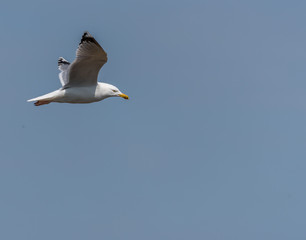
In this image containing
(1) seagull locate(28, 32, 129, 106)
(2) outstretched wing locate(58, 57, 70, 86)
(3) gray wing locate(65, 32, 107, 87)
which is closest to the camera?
(3) gray wing locate(65, 32, 107, 87)

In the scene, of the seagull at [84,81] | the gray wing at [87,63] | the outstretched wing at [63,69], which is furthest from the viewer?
the outstretched wing at [63,69]

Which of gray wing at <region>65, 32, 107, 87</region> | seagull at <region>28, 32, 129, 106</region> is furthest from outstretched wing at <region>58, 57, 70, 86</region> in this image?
gray wing at <region>65, 32, 107, 87</region>

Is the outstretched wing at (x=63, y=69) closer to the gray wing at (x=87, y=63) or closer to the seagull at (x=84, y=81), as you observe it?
the seagull at (x=84, y=81)

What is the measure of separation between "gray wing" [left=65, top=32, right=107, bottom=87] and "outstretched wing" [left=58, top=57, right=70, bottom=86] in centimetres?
31

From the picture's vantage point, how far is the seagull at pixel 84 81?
17.8 metres

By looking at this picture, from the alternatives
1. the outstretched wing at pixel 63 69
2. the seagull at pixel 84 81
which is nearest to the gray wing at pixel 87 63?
the seagull at pixel 84 81

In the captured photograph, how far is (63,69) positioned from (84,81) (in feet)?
7.30

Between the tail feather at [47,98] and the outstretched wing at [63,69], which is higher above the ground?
the outstretched wing at [63,69]

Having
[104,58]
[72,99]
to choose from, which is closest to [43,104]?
[72,99]

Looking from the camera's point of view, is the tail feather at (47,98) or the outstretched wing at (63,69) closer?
the tail feather at (47,98)

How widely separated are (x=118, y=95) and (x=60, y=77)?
5.79ft

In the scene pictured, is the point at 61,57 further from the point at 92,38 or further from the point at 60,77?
the point at 92,38

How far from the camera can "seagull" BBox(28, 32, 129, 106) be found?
A: 1778 centimetres

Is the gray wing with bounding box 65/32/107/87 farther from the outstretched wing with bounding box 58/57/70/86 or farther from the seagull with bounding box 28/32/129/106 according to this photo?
the outstretched wing with bounding box 58/57/70/86
